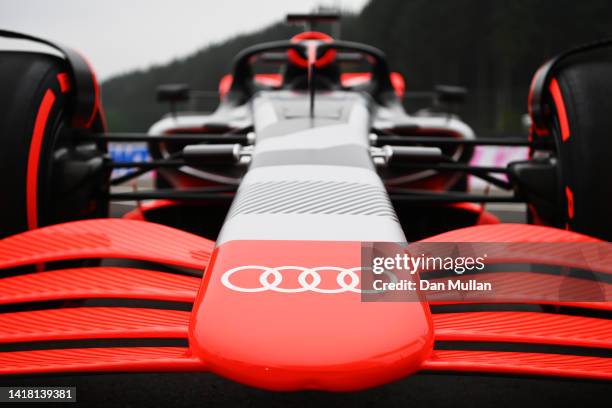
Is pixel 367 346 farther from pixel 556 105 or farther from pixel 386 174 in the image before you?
pixel 386 174

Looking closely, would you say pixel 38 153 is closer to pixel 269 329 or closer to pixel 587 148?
pixel 269 329

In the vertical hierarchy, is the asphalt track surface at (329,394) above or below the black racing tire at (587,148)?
below

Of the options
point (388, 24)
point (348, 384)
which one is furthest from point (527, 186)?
point (388, 24)

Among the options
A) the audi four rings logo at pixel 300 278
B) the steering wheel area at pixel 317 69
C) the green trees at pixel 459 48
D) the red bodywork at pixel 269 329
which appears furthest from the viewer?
the green trees at pixel 459 48

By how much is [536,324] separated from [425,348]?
1.09ft

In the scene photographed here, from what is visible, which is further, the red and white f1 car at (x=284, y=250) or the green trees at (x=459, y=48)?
the green trees at (x=459, y=48)

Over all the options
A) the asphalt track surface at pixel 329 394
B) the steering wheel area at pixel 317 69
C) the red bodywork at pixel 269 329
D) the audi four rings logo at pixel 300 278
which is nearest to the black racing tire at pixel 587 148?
the red bodywork at pixel 269 329

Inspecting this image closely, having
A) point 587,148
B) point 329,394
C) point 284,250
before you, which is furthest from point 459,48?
Answer: point 284,250

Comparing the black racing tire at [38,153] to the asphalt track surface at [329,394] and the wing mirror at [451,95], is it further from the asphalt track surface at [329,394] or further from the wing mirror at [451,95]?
the wing mirror at [451,95]

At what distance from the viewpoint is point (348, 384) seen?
2.59 ft

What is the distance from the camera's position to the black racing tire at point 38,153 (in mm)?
1576

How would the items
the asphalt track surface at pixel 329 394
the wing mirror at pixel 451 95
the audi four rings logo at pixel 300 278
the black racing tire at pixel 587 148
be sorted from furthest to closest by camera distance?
the wing mirror at pixel 451 95, the black racing tire at pixel 587 148, the asphalt track surface at pixel 329 394, the audi four rings logo at pixel 300 278

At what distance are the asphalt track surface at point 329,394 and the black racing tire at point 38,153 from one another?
514 millimetres

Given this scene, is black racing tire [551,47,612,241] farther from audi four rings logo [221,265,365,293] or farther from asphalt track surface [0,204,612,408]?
audi four rings logo [221,265,365,293]
